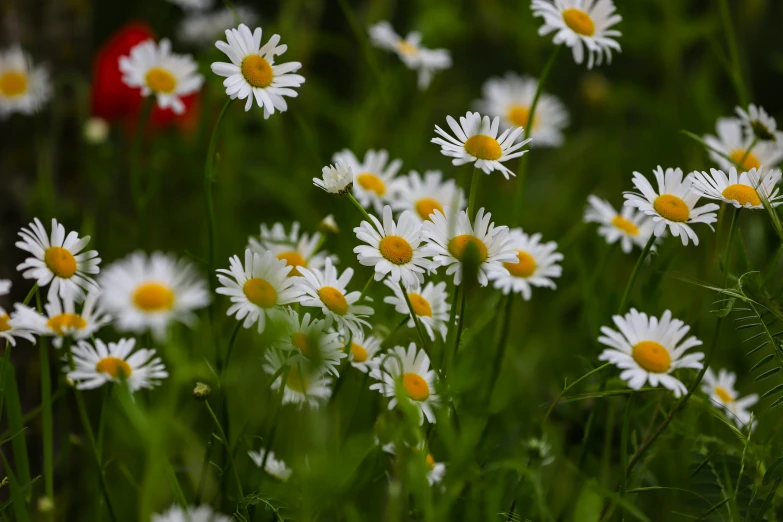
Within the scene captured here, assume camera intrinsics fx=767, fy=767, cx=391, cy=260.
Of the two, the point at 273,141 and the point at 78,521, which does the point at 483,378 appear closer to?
the point at 78,521

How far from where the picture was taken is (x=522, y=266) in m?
0.58

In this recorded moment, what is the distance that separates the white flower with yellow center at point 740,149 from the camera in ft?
2.10

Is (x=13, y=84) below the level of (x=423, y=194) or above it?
above

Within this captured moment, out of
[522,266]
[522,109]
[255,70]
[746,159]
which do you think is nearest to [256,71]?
[255,70]

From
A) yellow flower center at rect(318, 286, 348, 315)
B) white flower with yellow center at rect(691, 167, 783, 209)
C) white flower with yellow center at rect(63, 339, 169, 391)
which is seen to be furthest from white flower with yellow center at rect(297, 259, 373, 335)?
white flower with yellow center at rect(691, 167, 783, 209)

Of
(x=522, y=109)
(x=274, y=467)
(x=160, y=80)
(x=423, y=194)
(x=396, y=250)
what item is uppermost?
(x=522, y=109)

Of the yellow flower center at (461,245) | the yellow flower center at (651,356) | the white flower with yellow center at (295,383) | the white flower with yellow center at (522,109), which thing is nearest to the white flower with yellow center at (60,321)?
the white flower with yellow center at (295,383)

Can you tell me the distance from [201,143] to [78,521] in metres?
0.51

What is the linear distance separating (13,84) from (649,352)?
0.75m

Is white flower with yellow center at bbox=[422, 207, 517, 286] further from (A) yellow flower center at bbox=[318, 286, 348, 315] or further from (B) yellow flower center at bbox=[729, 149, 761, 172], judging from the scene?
(B) yellow flower center at bbox=[729, 149, 761, 172]

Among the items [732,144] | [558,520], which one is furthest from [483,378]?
[732,144]

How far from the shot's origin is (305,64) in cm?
122

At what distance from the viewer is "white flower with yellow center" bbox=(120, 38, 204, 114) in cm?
64

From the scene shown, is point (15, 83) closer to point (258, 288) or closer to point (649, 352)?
point (258, 288)
